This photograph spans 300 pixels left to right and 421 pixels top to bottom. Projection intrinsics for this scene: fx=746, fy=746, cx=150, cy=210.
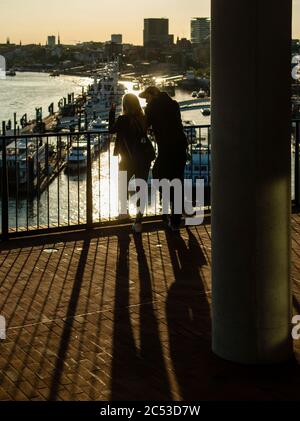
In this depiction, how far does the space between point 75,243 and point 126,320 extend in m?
2.59

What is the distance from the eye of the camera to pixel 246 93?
3951 millimetres

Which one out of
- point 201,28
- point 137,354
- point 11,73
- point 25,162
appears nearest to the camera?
point 137,354

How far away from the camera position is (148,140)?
8172 millimetres

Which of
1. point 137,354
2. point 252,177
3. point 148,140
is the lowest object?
point 137,354

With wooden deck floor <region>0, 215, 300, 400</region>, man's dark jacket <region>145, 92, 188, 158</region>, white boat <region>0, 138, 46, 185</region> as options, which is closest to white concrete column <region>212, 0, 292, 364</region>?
wooden deck floor <region>0, 215, 300, 400</region>

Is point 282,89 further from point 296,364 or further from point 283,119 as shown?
point 296,364

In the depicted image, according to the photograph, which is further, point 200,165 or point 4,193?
point 200,165

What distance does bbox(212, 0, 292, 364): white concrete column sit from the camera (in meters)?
3.93

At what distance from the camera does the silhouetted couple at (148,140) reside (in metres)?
7.95

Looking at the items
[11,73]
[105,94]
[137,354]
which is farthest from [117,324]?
[11,73]

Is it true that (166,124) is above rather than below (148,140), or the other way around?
above

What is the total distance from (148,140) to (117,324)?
3473 millimetres

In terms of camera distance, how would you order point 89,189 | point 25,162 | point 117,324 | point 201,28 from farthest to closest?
point 201,28, point 25,162, point 89,189, point 117,324

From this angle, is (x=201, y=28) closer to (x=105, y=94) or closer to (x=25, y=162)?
(x=25, y=162)
